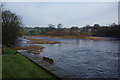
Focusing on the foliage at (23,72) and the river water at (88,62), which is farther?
the river water at (88,62)

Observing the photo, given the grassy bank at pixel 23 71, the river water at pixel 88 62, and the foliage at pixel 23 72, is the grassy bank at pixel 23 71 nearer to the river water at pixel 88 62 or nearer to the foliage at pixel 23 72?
the foliage at pixel 23 72

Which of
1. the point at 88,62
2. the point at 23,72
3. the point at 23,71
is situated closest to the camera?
the point at 23,72

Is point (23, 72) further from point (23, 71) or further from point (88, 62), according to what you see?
point (88, 62)

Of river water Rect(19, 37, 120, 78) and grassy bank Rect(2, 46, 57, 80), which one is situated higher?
grassy bank Rect(2, 46, 57, 80)

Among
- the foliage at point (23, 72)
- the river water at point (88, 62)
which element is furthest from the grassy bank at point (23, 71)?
the river water at point (88, 62)

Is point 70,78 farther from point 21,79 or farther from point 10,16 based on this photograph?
point 10,16

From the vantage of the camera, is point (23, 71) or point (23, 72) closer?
point (23, 72)

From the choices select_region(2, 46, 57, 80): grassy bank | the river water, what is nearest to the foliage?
select_region(2, 46, 57, 80): grassy bank

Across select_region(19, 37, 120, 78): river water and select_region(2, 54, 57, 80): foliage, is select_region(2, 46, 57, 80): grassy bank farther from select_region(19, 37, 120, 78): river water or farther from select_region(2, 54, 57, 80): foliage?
select_region(19, 37, 120, 78): river water

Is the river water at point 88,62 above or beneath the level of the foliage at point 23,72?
beneath

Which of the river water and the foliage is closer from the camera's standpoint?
the foliage

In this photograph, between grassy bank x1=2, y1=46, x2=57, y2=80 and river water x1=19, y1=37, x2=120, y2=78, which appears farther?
river water x1=19, y1=37, x2=120, y2=78

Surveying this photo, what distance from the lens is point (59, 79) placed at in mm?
5930

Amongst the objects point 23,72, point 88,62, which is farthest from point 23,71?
point 88,62
